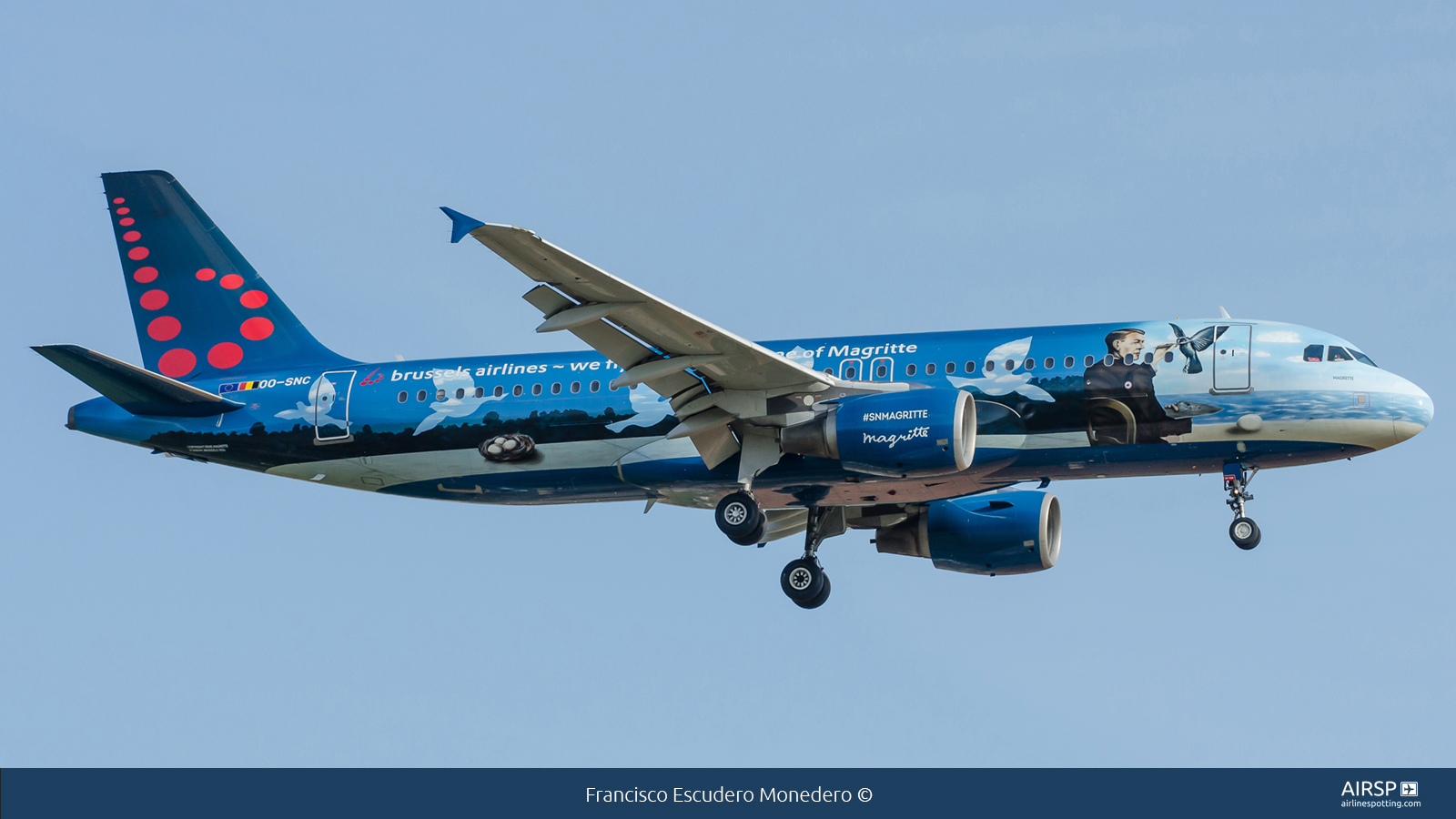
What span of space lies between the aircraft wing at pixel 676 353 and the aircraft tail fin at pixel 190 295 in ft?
33.0

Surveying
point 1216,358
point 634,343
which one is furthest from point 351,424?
point 1216,358

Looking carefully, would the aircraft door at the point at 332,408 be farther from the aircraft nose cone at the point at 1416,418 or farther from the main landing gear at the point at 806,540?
the aircraft nose cone at the point at 1416,418

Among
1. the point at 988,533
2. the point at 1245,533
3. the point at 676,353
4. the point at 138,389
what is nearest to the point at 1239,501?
the point at 1245,533

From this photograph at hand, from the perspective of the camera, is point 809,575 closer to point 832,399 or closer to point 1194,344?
point 832,399

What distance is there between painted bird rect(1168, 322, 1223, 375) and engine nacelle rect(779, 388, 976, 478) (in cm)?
421

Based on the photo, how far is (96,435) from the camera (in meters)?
38.1

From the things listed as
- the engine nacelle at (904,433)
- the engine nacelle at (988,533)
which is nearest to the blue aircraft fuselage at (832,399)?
the engine nacelle at (904,433)

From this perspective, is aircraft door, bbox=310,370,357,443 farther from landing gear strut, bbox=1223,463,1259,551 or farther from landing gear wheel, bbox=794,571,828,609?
landing gear strut, bbox=1223,463,1259,551

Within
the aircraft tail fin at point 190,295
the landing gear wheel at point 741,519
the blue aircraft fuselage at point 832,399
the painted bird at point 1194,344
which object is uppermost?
the aircraft tail fin at point 190,295

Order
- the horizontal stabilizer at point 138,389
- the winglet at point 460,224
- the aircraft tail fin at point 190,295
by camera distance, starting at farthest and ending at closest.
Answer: the aircraft tail fin at point 190,295, the horizontal stabilizer at point 138,389, the winglet at point 460,224

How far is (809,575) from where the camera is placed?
36938 mm

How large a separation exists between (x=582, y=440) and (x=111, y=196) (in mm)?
14969

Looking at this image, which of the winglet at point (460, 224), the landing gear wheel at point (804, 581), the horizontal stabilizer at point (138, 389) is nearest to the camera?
the winglet at point (460, 224)

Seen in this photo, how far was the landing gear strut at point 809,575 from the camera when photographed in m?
36.9
